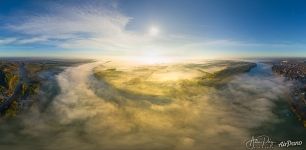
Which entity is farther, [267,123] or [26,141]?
[267,123]

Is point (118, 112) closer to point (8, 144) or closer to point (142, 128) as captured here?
point (142, 128)

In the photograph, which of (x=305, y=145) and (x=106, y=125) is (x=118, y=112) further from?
(x=305, y=145)

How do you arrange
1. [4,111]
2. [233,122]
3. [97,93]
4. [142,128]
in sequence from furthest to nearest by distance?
[97,93] → [4,111] → [233,122] → [142,128]

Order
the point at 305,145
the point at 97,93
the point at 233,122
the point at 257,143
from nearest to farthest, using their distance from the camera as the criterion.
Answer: the point at 305,145
the point at 257,143
the point at 233,122
the point at 97,93

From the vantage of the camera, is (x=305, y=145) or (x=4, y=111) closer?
(x=305, y=145)

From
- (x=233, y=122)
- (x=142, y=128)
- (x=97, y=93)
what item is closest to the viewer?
(x=142, y=128)

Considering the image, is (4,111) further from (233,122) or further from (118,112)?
(233,122)

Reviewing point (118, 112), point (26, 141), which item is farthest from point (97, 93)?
point (26, 141)

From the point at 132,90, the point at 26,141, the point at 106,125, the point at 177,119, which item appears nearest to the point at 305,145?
the point at 177,119

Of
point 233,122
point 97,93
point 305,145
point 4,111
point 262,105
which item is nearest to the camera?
point 305,145
